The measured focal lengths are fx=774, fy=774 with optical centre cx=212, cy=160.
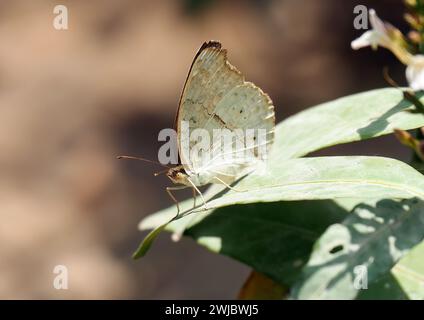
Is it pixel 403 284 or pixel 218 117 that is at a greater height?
pixel 218 117

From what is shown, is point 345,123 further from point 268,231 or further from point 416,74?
point 416,74

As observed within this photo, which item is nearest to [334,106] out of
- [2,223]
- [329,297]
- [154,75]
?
[329,297]

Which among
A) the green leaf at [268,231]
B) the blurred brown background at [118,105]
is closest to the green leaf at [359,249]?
the green leaf at [268,231]

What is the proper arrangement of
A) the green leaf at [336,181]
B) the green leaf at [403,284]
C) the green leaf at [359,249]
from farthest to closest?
the green leaf at [403,284] → the green leaf at [336,181] → the green leaf at [359,249]

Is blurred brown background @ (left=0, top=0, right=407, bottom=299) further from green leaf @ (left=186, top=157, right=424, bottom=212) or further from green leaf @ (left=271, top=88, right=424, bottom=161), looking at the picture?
green leaf @ (left=186, top=157, right=424, bottom=212)

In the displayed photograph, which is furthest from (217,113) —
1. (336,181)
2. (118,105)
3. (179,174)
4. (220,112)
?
(118,105)

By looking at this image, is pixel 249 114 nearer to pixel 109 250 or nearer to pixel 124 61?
pixel 109 250

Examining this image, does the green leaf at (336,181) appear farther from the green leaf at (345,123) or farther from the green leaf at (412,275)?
the green leaf at (412,275)
